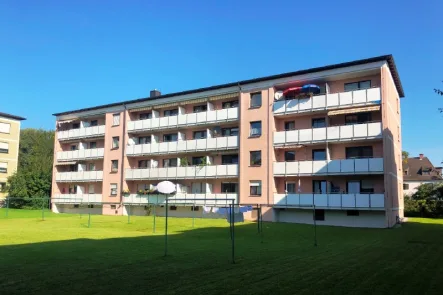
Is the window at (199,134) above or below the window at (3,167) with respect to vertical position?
above

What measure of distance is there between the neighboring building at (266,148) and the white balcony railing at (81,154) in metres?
0.20

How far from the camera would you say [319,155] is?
123ft

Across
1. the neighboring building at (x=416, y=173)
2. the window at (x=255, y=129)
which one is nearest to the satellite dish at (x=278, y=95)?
the window at (x=255, y=129)

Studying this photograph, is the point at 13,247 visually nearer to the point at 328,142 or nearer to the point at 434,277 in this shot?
the point at 434,277

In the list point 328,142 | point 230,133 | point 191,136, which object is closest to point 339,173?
point 328,142

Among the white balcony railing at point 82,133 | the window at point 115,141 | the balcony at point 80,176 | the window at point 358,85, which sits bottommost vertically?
the balcony at point 80,176

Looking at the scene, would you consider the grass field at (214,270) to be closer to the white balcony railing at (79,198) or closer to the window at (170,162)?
the window at (170,162)

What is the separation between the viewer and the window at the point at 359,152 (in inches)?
A: 1383

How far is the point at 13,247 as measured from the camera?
1620 centimetres

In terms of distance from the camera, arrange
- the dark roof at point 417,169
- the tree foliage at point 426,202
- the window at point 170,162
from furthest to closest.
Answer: the dark roof at point 417,169 → the tree foliage at point 426,202 → the window at point 170,162

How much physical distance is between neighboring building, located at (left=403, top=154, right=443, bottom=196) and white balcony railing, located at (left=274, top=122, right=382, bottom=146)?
43.0 meters

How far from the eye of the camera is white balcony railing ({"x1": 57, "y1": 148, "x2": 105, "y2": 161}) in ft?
171

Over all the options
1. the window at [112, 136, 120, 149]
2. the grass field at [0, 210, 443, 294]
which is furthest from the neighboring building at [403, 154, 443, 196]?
the grass field at [0, 210, 443, 294]

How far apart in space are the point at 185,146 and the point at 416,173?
178 feet
